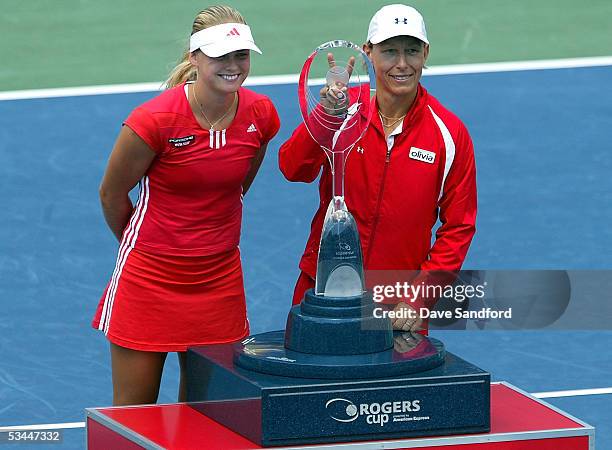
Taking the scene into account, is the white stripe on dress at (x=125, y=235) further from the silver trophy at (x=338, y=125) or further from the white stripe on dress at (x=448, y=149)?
the white stripe on dress at (x=448, y=149)

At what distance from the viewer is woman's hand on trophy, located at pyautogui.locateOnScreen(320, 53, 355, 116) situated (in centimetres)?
493

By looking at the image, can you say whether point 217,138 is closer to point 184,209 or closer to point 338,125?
point 184,209

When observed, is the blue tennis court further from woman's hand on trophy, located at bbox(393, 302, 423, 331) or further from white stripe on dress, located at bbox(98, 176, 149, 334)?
woman's hand on trophy, located at bbox(393, 302, 423, 331)

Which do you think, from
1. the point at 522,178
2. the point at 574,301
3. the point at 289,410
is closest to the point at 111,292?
the point at 289,410

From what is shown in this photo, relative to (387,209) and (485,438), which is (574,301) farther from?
(485,438)

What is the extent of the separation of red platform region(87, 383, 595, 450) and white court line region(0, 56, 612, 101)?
6131mm

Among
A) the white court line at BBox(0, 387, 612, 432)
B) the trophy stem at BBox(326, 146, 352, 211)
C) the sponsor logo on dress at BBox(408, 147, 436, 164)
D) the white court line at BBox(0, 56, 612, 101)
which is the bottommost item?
the white court line at BBox(0, 387, 612, 432)

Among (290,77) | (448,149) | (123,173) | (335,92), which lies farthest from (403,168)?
(290,77)

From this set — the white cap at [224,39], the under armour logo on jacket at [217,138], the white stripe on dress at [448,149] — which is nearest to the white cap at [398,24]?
the white stripe on dress at [448,149]

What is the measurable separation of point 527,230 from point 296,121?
196 cm

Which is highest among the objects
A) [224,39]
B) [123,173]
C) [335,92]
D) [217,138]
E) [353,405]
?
[224,39]

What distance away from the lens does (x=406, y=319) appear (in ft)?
16.9

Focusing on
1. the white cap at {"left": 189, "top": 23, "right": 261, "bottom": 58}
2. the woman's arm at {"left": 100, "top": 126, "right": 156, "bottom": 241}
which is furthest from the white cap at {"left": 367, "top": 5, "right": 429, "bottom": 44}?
the woman's arm at {"left": 100, "top": 126, "right": 156, "bottom": 241}

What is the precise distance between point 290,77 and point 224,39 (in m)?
6.22
